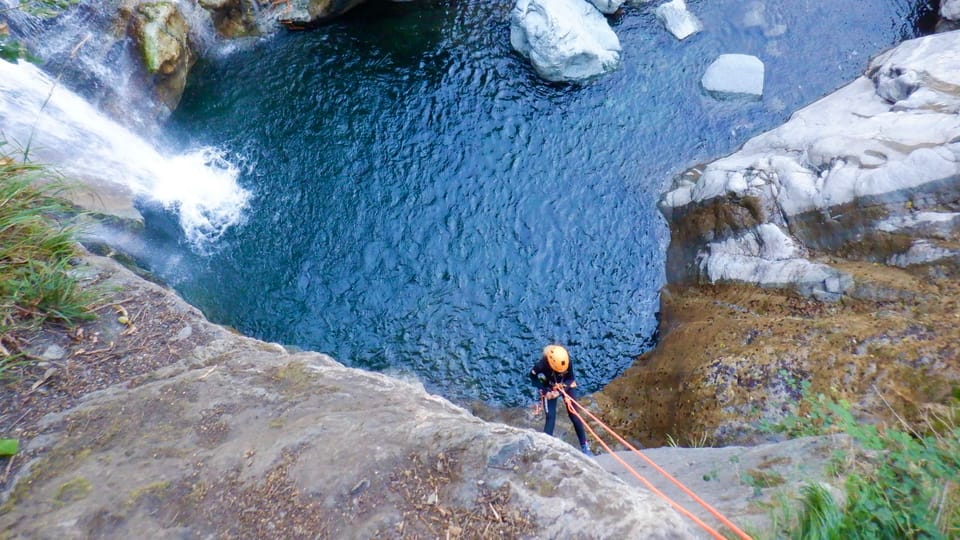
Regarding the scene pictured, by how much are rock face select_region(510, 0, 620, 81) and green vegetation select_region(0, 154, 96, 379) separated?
35.0 ft

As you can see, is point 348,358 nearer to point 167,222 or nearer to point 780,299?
point 167,222

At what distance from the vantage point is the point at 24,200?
5.53 metres

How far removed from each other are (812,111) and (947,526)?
35.7ft

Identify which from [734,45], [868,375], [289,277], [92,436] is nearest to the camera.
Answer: [92,436]

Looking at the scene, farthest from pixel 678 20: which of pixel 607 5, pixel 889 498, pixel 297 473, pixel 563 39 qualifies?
pixel 297 473

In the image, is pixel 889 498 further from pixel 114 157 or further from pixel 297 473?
pixel 114 157

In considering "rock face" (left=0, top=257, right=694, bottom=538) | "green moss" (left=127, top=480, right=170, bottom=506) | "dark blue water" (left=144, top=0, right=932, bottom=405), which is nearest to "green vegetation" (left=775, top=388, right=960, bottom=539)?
"rock face" (left=0, top=257, right=694, bottom=538)

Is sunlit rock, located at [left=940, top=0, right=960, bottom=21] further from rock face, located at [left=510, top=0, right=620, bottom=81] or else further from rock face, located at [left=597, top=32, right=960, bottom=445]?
rock face, located at [left=510, top=0, right=620, bottom=81]

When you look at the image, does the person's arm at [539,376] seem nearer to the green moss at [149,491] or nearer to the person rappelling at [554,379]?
the person rappelling at [554,379]

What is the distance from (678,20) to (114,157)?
13468 millimetres

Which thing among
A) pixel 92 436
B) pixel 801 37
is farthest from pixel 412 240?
pixel 801 37

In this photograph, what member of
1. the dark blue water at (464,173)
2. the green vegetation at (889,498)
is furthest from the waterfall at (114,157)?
the green vegetation at (889,498)

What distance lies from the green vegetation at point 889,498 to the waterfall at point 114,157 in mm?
10750

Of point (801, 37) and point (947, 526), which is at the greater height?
point (801, 37)
